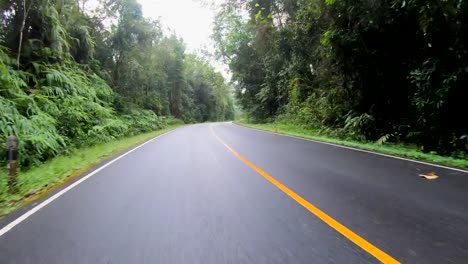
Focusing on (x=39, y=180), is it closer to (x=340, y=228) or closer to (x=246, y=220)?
(x=246, y=220)

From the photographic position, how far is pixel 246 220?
15.7 ft

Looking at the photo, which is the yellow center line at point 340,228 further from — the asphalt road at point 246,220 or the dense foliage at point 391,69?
the dense foliage at point 391,69

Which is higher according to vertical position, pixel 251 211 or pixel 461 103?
pixel 461 103

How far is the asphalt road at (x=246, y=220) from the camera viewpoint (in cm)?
370

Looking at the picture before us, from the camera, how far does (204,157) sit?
11516 millimetres

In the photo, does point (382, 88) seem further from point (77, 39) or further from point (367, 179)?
point (77, 39)

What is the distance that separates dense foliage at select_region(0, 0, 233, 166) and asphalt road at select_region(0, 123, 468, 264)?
5530 mm

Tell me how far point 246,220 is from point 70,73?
15.4 meters

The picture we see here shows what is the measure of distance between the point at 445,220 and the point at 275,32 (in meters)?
27.2

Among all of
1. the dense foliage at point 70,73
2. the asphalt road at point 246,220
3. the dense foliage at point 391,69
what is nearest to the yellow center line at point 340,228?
the asphalt road at point 246,220

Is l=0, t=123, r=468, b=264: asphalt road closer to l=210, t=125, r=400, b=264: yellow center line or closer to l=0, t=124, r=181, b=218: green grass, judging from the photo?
l=210, t=125, r=400, b=264: yellow center line

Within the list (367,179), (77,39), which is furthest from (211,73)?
(367,179)

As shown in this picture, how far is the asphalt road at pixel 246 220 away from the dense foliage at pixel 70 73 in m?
5.53

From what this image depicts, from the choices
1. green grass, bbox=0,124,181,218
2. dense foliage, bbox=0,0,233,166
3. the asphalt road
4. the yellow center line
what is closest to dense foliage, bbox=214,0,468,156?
the asphalt road
